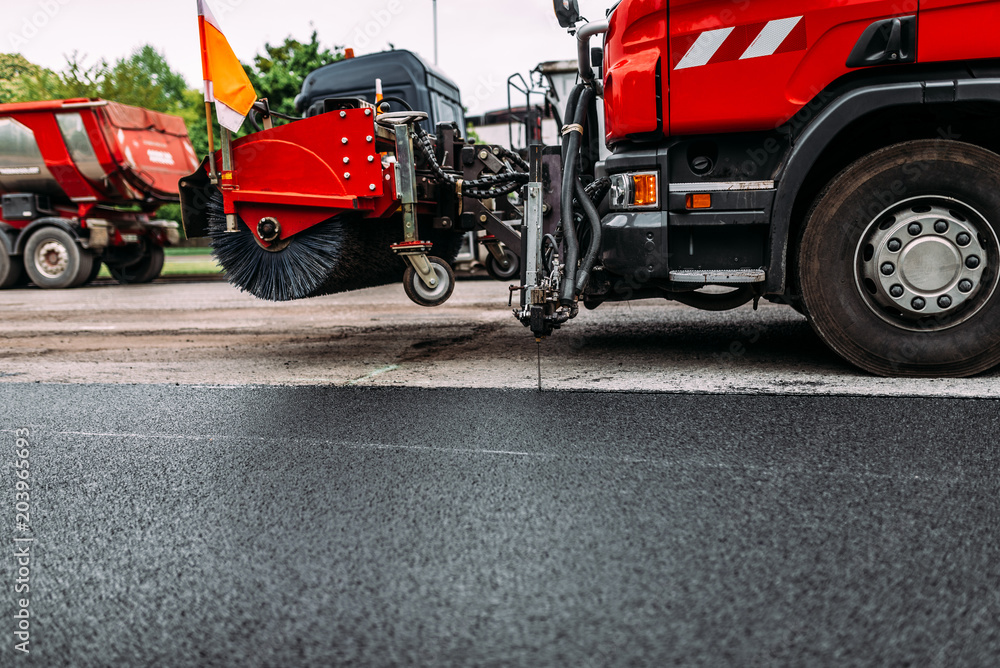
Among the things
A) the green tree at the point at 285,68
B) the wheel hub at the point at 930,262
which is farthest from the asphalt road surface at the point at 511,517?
the green tree at the point at 285,68

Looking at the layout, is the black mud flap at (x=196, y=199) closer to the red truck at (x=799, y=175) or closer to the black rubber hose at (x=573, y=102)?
the red truck at (x=799, y=175)

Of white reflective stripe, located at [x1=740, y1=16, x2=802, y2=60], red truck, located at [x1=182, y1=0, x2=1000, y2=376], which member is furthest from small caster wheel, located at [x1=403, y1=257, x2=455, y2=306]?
white reflective stripe, located at [x1=740, y1=16, x2=802, y2=60]

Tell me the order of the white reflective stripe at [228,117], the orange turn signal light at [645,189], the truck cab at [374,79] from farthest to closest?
the truck cab at [374,79], the white reflective stripe at [228,117], the orange turn signal light at [645,189]

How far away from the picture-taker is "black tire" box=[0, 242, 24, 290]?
12.0 metres

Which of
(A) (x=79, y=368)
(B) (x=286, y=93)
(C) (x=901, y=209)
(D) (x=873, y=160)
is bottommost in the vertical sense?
(A) (x=79, y=368)

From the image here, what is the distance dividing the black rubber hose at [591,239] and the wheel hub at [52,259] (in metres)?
10.3

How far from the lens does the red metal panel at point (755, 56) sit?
11.9ft

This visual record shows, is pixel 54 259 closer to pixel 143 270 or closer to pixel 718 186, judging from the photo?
pixel 143 270

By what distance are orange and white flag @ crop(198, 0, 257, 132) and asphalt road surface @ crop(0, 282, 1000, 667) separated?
1571mm

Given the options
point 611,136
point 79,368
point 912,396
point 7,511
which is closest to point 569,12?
point 611,136

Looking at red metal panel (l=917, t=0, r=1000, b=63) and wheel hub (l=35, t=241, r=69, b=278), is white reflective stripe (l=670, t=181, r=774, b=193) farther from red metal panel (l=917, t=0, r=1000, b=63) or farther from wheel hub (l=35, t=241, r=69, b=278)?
wheel hub (l=35, t=241, r=69, b=278)

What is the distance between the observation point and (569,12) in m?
3.98

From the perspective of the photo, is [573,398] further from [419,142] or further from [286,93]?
[286,93]

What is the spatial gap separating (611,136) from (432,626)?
303 centimetres
